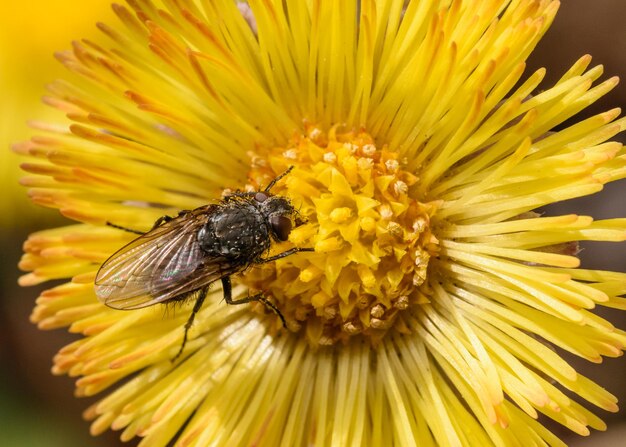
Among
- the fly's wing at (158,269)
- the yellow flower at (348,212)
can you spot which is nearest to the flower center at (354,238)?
the yellow flower at (348,212)

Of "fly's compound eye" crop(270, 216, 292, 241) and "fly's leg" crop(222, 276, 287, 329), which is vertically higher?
"fly's compound eye" crop(270, 216, 292, 241)

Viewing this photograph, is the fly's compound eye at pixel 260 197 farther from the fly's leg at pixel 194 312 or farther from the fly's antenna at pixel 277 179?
the fly's leg at pixel 194 312

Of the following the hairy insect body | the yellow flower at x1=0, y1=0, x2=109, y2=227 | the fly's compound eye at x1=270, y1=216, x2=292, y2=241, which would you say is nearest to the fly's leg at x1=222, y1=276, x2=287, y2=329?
the hairy insect body

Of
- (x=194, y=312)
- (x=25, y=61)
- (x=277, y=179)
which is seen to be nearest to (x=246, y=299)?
(x=194, y=312)

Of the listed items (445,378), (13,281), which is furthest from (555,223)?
(13,281)

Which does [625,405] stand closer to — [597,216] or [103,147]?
[597,216]

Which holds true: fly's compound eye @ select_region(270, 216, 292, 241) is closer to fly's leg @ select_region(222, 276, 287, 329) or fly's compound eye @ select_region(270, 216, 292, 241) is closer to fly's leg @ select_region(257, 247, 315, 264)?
fly's leg @ select_region(257, 247, 315, 264)

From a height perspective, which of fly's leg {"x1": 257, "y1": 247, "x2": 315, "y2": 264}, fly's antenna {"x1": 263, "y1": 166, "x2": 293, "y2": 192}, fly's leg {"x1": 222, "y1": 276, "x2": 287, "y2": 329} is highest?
fly's antenna {"x1": 263, "y1": 166, "x2": 293, "y2": 192}
